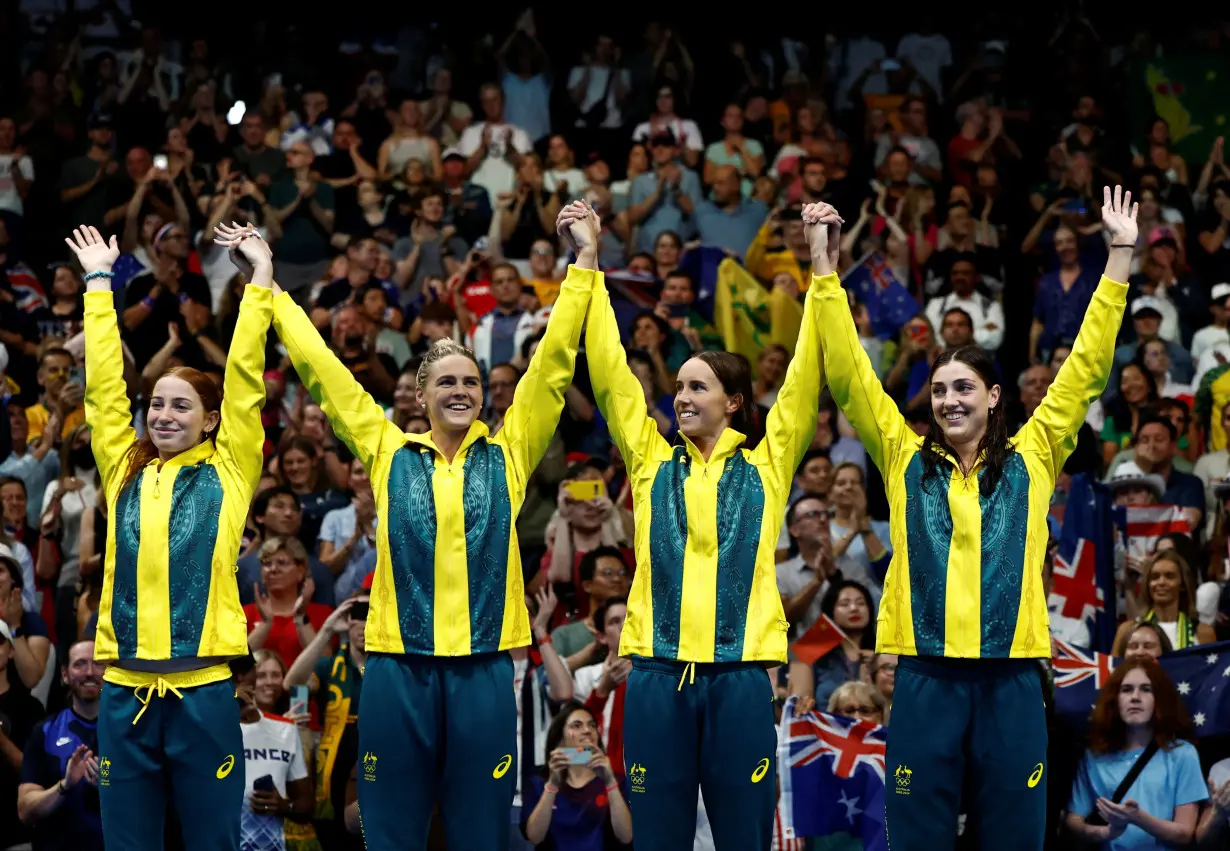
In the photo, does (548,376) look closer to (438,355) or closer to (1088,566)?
(438,355)

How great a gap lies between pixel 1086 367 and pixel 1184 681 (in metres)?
2.68

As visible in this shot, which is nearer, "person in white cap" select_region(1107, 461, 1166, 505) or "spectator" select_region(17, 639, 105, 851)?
"spectator" select_region(17, 639, 105, 851)

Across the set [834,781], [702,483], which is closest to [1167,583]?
[834,781]

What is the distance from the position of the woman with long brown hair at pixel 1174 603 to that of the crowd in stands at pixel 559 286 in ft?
0.06

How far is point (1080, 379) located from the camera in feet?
20.9

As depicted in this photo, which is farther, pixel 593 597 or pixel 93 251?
pixel 593 597

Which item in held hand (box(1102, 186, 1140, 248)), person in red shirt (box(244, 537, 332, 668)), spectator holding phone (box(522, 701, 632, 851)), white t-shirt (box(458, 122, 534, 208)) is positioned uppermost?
white t-shirt (box(458, 122, 534, 208))

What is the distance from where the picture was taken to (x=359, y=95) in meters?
15.2

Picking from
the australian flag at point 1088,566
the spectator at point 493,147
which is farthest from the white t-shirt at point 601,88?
the australian flag at point 1088,566

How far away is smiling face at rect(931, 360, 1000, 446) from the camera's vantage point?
249 inches

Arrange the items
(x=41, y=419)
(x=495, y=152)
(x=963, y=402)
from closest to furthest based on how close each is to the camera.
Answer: (x=963, y=402), (x=41, y=419), (x=495, y=152)

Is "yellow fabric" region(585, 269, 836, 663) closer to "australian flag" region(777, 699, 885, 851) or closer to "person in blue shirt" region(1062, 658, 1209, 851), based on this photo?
"australian flag" region(777, 699, 885, 851)

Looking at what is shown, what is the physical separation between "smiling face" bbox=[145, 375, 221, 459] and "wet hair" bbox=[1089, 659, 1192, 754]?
413 cm

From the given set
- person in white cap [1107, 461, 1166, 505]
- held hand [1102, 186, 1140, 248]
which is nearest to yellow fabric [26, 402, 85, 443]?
person in white cap [1107, 461, 1166, 505]
